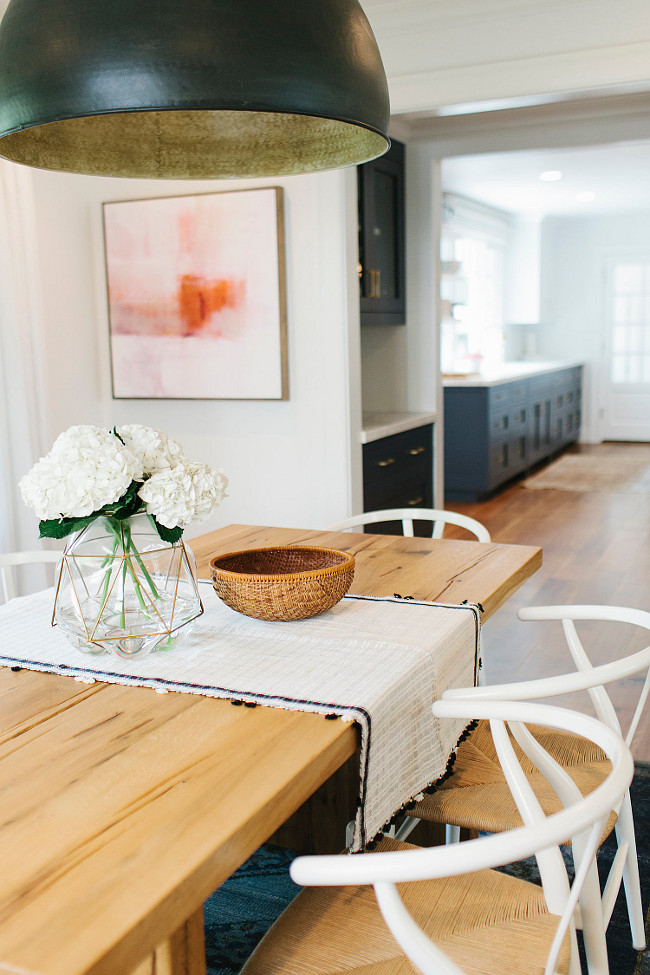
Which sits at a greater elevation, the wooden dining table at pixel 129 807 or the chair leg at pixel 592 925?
the wooden dining table at pixel 129 807

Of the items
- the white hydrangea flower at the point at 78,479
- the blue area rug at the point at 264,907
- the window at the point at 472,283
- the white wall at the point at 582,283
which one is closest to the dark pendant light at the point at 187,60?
the white hydrangea flower at the point at 78,479

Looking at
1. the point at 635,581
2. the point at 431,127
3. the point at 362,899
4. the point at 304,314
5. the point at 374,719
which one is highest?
the point at 431,127

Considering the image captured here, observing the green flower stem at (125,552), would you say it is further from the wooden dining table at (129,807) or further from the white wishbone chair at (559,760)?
the white wishbone chair at (559,760)

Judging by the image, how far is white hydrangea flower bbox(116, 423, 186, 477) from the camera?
4.97 feet

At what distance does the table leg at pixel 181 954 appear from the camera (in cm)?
101

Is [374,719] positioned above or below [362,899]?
above

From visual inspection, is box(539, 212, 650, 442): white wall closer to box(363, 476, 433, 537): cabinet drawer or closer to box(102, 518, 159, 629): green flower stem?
box(363, 476, 433, 537): cabinet drawer

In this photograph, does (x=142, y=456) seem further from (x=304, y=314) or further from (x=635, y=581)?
(x=635, y=581)

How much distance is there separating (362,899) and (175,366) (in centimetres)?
270

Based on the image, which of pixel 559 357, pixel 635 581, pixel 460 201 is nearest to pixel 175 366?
pixel 635 581

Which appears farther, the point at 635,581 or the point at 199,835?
the point at 635,581

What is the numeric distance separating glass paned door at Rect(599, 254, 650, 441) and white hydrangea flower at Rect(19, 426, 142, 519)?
30.9 feet

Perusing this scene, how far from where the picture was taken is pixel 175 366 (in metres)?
3.70

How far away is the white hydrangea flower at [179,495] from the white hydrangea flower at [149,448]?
17 mm
